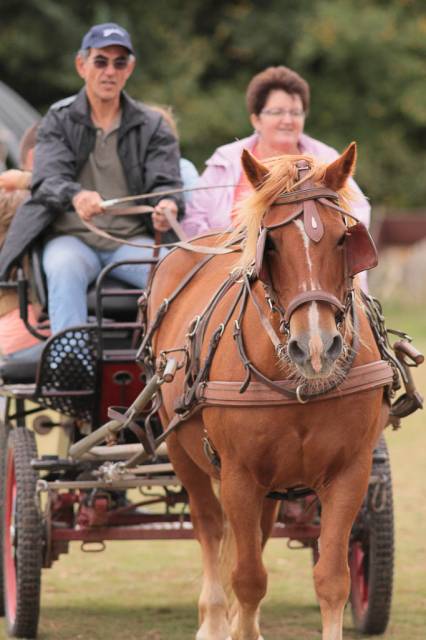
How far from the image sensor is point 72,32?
76.8 feet

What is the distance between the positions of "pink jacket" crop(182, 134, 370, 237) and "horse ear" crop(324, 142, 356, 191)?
1.86m

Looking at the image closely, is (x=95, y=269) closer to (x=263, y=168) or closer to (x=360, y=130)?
(x=263, y=168)

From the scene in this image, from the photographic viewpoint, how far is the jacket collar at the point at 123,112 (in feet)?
19.8

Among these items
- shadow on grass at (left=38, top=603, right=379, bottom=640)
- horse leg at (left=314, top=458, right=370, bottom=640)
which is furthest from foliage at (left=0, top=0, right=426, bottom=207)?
horse leg at (left=314, top=458, right=370, bottom=640)

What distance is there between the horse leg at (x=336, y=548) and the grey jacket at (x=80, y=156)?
6.48ft

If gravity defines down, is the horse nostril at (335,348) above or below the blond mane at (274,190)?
below

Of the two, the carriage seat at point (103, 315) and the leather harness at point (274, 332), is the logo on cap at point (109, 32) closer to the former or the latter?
the carriage seat at point (103, 315)

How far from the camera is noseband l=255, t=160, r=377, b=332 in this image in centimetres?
402

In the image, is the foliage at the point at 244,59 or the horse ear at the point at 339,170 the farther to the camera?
the foliage at the point at 244,59

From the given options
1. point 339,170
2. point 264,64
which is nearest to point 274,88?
point 339,170

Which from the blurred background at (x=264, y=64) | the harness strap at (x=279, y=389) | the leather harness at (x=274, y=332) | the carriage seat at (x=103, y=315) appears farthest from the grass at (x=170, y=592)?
the blurred background at (x=264, y=64)

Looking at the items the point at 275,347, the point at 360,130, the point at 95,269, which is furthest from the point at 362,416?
the point at 360,130

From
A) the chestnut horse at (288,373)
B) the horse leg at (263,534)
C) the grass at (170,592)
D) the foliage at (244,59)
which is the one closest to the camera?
the chestnut horse at (288,373)

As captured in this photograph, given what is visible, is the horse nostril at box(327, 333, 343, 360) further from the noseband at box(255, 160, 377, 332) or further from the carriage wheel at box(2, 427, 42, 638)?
the carriage wheel at box(2, 427, 42, 638)
